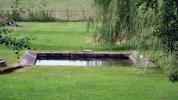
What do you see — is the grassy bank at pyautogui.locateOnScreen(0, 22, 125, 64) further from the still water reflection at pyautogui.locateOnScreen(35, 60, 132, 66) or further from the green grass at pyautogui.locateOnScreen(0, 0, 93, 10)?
the green grass at pyautogui.locateOnScreen(0, 0, 93, 10)

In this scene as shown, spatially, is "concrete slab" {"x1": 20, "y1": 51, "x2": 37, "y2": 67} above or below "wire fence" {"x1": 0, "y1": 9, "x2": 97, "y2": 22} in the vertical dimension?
above

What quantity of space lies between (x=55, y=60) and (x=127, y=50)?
3.44 metres

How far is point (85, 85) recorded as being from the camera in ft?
39.4

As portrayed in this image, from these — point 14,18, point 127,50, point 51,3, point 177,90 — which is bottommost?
point 51,3

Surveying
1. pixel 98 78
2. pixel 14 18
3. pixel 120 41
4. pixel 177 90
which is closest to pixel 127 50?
pixel 120 41

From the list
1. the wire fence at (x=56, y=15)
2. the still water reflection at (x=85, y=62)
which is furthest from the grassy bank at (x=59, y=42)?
the wire fence at (x=56, y=15)

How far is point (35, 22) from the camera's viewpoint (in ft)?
123

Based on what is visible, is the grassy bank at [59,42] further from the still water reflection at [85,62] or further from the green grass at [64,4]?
the green grass at [64,4]

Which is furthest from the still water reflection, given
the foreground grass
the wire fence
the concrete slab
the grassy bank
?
the wire fence

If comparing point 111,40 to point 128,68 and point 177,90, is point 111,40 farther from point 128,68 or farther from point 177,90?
point 177,90

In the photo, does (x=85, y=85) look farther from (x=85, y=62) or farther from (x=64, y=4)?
(x=64, y=4)

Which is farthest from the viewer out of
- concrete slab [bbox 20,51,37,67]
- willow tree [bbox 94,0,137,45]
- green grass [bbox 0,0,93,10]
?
green grass [bbox 0,0,93,10]

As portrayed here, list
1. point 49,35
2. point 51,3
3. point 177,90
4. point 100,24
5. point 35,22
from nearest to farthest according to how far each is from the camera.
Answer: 1. point 177,90
2. point 100,24
3. point 49,35
4. point 35,22
5. point 51,3

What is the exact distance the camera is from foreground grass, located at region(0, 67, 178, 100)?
1080 cm
